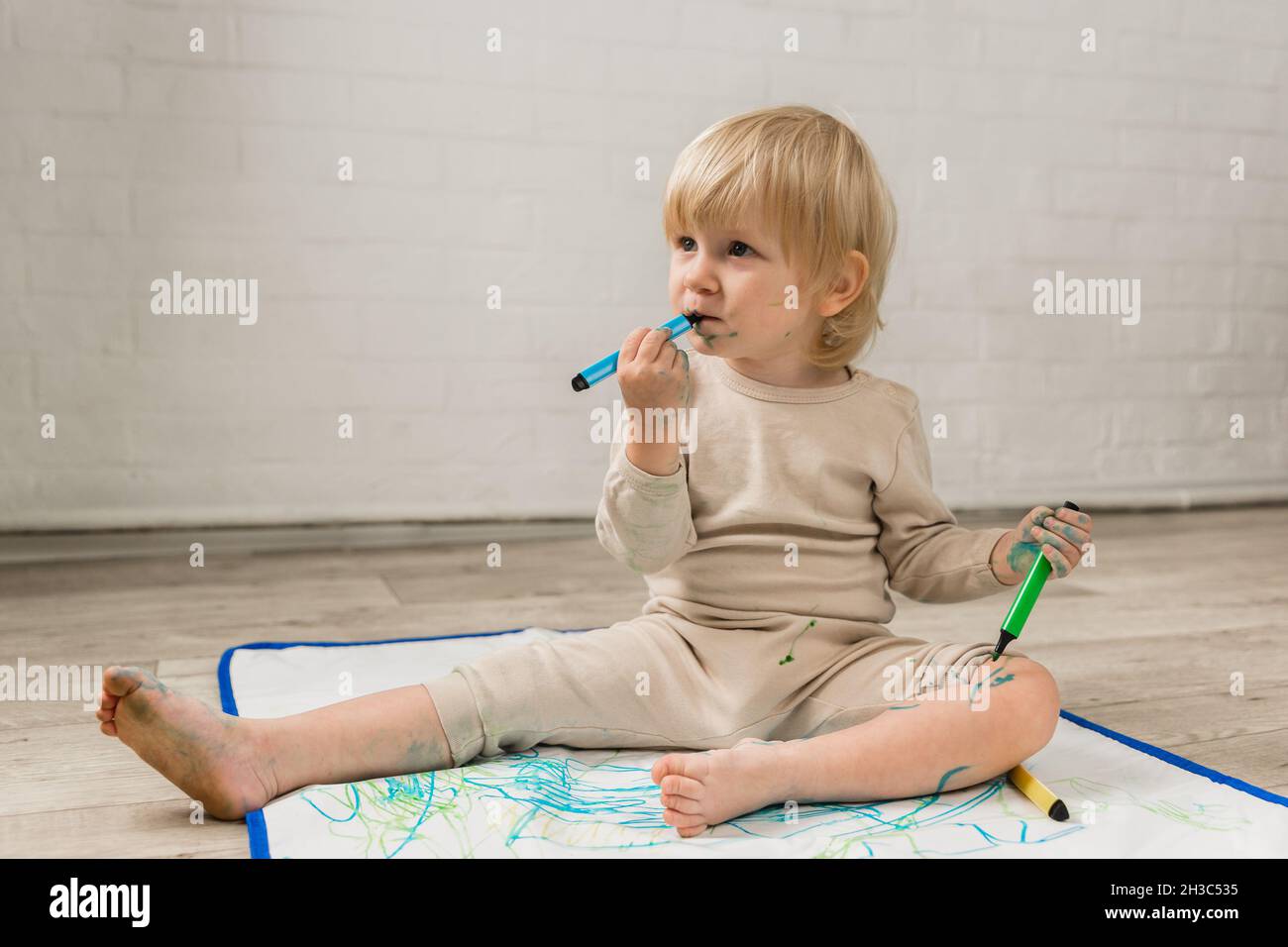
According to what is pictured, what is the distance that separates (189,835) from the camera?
2.90 ft

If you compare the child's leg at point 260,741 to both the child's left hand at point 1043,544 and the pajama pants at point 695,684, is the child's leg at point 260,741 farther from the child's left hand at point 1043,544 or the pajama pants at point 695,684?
the child's left hand at point 1043,544

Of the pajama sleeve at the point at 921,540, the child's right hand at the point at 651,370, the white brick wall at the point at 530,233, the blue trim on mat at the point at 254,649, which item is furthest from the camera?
the white brick wall at the point at 530,233

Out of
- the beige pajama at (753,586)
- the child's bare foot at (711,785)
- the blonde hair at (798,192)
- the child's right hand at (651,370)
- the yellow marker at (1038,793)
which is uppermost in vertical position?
the blonde hair at (798,192)

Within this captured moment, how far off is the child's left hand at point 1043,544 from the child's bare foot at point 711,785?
290 millimetres

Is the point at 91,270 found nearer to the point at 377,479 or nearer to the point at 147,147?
the point at 147,147

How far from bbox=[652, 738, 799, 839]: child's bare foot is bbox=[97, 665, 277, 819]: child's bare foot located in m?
0.30

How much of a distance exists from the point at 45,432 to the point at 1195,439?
222 centimetres

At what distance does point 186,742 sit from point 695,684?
1.31 ft

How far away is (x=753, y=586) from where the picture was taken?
106cm

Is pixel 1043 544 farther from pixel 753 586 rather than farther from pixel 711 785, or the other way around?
pixel 711 785

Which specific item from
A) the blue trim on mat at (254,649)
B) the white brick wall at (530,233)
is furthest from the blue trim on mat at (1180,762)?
the white brick wall at (530,233)

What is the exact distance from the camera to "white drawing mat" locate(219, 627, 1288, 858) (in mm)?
841

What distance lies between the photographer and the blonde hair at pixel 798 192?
102 centimetres

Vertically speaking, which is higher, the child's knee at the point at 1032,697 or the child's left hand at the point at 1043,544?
the child's left hand at the point at 1043,544
